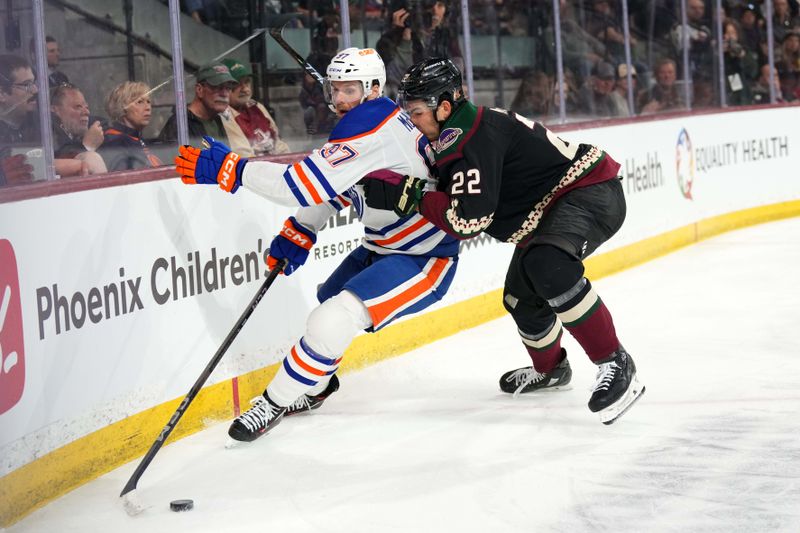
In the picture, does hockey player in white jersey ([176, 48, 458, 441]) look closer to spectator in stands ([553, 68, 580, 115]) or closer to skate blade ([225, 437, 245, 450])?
skate blade ([225, 437, 245, 450])

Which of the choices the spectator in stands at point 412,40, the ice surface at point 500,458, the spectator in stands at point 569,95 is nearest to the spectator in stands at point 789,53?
the spectator in stands at point 569,95

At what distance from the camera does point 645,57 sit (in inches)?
275

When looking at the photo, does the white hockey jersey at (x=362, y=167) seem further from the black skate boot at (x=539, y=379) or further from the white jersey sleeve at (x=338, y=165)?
the black skate boot at (x=539, y=379)

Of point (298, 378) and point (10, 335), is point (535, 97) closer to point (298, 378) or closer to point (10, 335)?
point (298, 378)

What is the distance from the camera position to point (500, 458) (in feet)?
9.88

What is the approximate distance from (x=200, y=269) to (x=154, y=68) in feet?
2.11

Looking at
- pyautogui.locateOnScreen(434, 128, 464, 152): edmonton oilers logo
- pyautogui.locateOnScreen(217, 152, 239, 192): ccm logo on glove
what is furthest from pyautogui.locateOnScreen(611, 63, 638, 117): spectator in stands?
pyautogui.locateOnScreen(217, 152, 239, 192): ccm logo on glove

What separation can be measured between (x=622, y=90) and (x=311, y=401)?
146 inches

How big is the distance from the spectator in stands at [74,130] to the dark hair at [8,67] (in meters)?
0.17

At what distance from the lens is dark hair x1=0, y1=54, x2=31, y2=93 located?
2.90 meters

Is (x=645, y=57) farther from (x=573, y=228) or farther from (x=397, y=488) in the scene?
(x=397, y=488)

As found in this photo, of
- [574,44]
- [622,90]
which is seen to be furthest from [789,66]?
[574,44]

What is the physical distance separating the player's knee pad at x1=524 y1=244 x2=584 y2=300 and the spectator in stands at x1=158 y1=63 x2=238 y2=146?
1.25m

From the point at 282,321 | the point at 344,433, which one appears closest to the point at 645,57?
the point at 282,321
